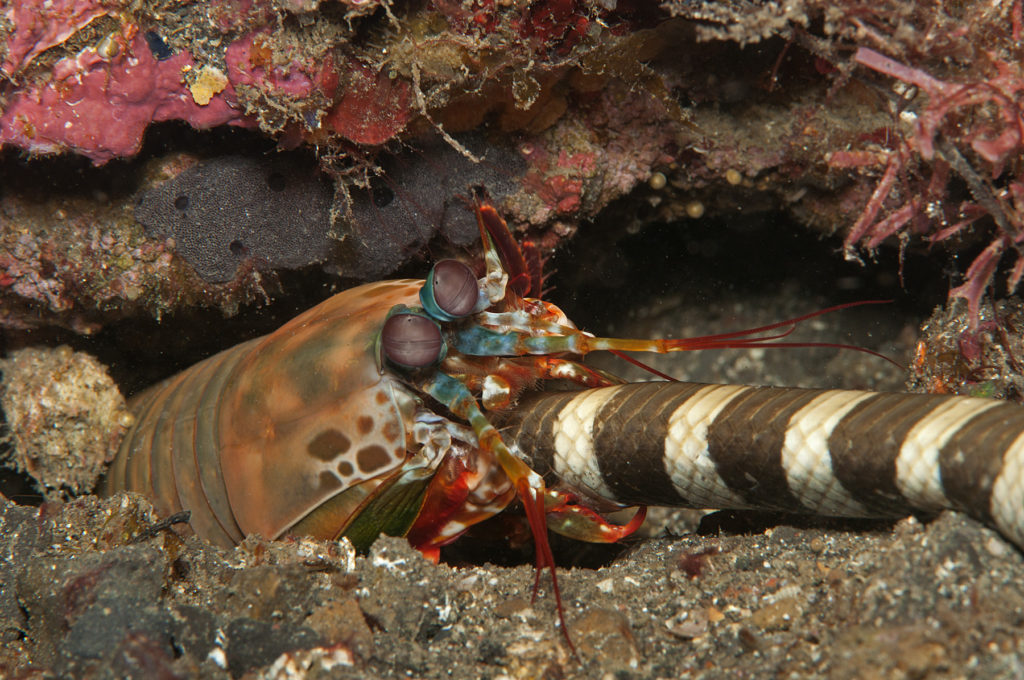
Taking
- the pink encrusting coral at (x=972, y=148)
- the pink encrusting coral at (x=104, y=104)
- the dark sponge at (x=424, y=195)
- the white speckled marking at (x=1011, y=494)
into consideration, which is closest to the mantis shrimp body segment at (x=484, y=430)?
the white speckled marking at (x=1011, y=494)

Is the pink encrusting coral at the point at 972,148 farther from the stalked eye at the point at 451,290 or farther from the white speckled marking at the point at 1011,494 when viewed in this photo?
the stalked eye at the point at 451,290

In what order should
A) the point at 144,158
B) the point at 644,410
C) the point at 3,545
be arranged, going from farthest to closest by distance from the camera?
the point at 144,158, the point at 3,545, the point at 644,410

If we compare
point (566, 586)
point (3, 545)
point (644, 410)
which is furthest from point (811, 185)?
point (3, 545)

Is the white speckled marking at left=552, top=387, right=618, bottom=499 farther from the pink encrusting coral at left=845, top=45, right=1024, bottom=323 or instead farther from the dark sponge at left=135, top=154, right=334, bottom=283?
the dark sponge at left=135, top=154, right=334, bottom=283

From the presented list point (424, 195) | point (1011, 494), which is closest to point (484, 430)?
point (424, 195)

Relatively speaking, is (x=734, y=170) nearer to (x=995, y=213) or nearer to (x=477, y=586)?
(x=995, y=213)

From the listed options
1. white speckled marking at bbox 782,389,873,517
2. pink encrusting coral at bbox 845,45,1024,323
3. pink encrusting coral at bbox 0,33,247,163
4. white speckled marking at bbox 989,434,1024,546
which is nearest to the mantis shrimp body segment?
white speckled marking at bbox 782,389,873,517

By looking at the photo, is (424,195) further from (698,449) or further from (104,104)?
(698,449)
